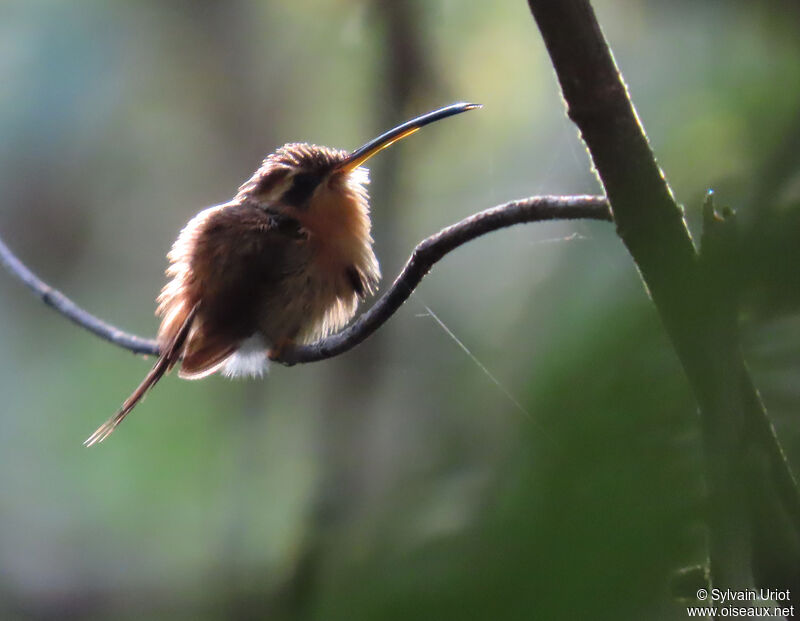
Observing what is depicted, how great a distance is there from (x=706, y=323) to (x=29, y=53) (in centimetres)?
643

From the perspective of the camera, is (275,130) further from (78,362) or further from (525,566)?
(525,566)

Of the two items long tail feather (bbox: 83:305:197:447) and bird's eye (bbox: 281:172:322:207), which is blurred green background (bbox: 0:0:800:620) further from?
bird's eye (bbox: 281:172:322:207)

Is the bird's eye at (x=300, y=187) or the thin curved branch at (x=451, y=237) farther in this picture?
the bird's eye at (x=300, y=187)

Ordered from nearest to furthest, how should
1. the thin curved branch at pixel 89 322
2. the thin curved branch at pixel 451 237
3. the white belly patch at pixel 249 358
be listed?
the thin curved branch at pixel 451 237
the thin curved branch at pixel 89 322
the white belly patch at pixel 249 358

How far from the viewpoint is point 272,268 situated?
7.87 ft

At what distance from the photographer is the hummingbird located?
2.36 meters

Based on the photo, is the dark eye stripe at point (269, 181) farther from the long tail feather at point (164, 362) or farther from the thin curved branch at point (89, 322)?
the thin curved branch at point (89, 322)

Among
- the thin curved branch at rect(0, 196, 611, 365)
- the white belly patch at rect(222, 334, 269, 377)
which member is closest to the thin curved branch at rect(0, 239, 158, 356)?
the white belly patch at rect(222, 334, 269, 377)

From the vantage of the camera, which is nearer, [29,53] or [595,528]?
[595,528]

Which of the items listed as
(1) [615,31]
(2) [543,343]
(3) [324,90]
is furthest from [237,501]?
(2) [543,343]

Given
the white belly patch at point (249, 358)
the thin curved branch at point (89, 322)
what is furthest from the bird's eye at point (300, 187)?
the thin curved branch at point (89, 322)

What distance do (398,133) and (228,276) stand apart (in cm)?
64

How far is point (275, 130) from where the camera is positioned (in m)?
5.37

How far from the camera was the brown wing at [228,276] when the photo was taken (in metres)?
2.36
